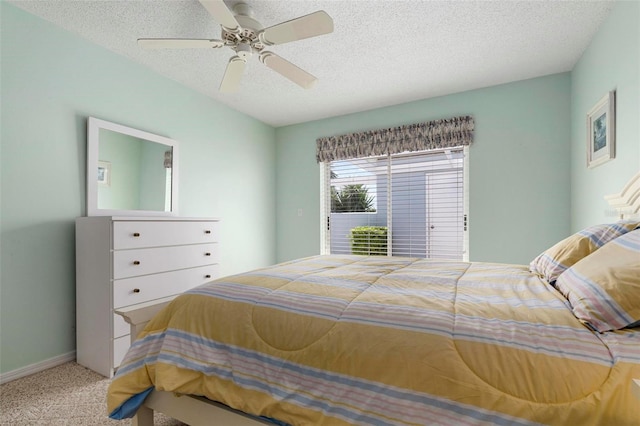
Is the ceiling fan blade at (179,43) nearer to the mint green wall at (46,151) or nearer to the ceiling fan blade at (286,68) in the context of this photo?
the ceiling fan blade at (286,68)

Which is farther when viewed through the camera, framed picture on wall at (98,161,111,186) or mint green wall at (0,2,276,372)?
framed picture on wall at (98,161,111,186)

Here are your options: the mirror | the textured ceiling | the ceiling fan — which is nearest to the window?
the textured ceiling

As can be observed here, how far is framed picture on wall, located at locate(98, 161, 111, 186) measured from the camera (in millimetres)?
2455

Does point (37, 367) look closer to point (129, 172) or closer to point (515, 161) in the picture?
point (129, 172)

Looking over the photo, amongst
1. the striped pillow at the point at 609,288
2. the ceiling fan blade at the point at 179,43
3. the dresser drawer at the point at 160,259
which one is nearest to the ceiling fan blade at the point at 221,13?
the ceiling fan blade at the point at 179,43

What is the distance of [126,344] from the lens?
2.14 meters

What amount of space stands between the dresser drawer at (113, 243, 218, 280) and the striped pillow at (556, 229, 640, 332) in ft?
A: 8.15

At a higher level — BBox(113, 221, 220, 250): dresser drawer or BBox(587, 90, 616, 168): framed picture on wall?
BBox(587, 90, 616, 168): framed picture on wall

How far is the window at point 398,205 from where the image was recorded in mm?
3543

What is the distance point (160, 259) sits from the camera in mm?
2395

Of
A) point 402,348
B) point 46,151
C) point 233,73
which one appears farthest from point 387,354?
point 46,151

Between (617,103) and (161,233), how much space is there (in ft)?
11.2

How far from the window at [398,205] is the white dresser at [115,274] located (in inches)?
89.4

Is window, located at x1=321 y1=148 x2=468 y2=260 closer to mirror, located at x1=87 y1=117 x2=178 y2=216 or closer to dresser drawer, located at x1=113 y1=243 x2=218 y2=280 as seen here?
dresser drawer, located at x1=113 y1=243 x2=218 y2=280
